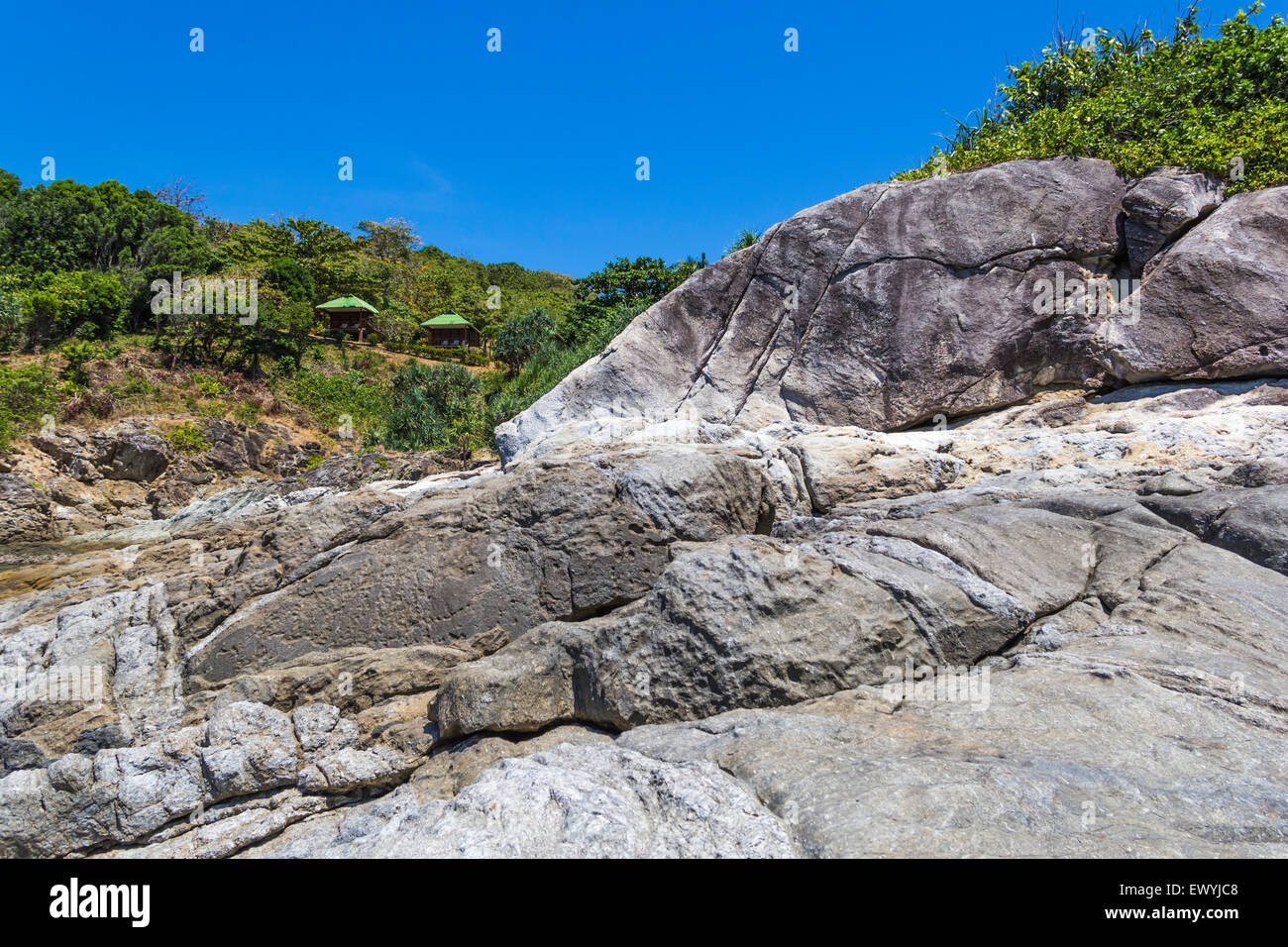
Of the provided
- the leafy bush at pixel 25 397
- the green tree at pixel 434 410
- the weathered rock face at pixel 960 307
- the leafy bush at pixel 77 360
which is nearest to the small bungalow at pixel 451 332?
the green tree at pixel 434 410

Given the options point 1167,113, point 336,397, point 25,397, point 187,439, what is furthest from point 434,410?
point 1167,113

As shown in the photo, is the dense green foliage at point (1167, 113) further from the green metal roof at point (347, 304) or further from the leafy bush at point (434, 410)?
the green metal roof at point (347, 304)

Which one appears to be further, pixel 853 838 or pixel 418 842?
pixel 418 842

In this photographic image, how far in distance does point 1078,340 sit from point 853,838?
10.8 meters

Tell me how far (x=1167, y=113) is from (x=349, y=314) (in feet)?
143

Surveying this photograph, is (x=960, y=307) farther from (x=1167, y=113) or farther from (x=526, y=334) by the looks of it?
(x=526, y=334)

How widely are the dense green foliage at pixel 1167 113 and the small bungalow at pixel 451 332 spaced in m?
37.2

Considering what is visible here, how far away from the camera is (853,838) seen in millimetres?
2936

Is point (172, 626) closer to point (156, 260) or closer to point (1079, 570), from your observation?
point (1079, 570)

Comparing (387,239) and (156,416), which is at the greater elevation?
(387,239)

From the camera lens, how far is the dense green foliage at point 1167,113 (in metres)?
11.4

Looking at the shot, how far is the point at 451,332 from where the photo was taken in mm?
48656

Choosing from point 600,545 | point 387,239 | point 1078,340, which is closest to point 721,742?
point 600,545

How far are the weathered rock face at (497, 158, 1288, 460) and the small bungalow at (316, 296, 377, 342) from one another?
3480 centimetres
